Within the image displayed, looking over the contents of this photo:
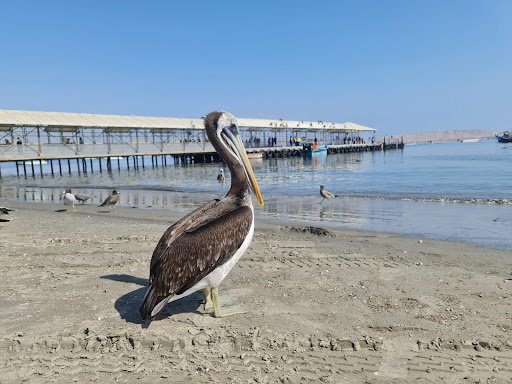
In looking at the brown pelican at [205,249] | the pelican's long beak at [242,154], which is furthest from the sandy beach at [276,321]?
the pelican's long beak at [242,154]

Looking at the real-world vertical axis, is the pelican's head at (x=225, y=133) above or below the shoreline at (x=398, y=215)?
above

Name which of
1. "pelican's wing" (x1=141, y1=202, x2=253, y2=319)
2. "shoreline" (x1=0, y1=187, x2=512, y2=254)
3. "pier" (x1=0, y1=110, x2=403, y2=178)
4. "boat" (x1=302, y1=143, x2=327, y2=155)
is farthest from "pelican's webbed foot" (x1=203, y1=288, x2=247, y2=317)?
"boat" (x1=302, y1=143, x2=327, y2=155)

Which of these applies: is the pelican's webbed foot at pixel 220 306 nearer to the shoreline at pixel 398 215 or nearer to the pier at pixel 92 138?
the shoreline at pixel 398 215

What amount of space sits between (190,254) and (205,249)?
16 cm

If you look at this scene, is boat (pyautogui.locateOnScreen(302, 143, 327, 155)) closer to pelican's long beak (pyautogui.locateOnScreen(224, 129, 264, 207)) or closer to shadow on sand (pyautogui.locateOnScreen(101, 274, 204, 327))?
pelican's long beak (pyautogui.locateOnScreen(224, 129, 264, 207))

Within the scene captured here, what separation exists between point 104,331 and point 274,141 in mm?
66803

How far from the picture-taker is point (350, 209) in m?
13.8

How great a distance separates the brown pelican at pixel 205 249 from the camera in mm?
3625

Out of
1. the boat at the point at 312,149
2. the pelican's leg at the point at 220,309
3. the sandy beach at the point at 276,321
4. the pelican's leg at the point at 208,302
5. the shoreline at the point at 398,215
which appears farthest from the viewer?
the boat at the point at 312,149

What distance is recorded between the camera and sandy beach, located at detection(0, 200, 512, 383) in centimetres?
315

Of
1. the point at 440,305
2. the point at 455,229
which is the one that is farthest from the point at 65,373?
the point at 455,229

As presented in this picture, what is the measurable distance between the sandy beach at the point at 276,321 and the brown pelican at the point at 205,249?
38cm

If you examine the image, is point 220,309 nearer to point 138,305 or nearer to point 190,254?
point 190,254

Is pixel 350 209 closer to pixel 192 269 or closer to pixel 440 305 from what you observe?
pixel 440 305
